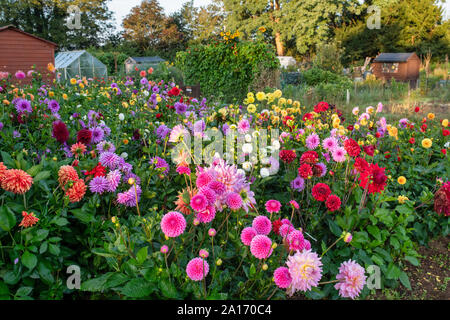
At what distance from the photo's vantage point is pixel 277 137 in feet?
8.52

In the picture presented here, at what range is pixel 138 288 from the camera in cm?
130

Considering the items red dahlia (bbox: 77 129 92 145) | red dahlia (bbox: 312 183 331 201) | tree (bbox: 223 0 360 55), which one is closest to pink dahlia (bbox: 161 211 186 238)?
red dahlia (bbox: 312 183 331 201)

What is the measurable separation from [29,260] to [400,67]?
16986 millimetres

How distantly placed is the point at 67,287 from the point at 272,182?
139cm

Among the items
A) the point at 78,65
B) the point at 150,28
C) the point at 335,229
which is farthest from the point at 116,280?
the point at 150,28

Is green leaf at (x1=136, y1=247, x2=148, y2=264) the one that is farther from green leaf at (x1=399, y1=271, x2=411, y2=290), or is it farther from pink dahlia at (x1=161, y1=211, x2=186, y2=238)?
green leaf at (x1=399, y1=271, x2=411, y2=290)

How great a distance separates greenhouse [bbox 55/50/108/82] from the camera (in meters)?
17.4

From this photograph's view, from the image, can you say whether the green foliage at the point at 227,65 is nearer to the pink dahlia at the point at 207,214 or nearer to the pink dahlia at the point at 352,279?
the pink dahlia at the point at 352,279

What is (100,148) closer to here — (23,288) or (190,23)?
(23,288)

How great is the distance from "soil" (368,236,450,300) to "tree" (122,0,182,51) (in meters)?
33.7

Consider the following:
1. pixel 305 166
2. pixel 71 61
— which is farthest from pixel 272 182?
pixel 71 61

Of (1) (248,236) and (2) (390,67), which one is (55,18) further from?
(1) (248,236)

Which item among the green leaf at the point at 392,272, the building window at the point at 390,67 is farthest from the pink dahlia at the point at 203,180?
the building window at the point at 390,67

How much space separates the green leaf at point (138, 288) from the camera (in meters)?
1.28
